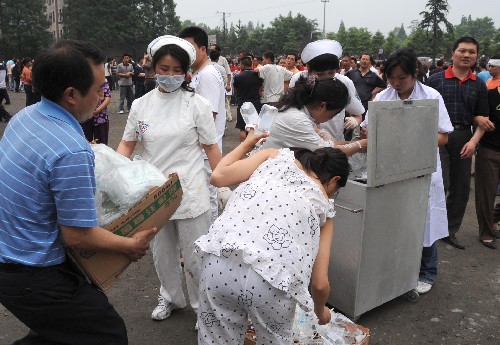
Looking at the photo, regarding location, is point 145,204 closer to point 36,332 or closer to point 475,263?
point 36,332

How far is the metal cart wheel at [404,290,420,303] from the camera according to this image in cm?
338

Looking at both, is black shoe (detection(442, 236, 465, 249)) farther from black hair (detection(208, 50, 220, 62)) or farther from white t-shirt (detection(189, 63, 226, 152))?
black hair (detection(208, 50, 220, 62))

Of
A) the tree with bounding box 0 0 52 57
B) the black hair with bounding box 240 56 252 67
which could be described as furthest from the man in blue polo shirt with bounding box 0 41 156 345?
the tree with bounding box 0 0 52 57

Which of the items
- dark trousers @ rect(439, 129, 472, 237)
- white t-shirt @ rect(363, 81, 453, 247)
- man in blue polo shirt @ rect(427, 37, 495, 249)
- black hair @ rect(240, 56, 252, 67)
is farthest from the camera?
black hair @ rect(240, 56, 252, 67)

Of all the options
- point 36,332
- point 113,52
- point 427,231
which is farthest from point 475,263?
point 113,52

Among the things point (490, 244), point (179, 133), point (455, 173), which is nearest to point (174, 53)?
point (179, 133)

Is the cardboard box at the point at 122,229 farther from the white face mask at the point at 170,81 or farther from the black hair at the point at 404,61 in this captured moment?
the black hair at the point at 404,61

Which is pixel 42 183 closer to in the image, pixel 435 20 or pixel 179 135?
pixel 179 135

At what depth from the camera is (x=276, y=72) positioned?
8.83m

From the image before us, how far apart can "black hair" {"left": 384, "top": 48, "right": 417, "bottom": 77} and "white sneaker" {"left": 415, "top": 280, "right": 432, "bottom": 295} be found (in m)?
1.58

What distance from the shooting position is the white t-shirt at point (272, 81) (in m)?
8.79

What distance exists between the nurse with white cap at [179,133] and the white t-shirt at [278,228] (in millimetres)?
1022

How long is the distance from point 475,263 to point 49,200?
3.80m

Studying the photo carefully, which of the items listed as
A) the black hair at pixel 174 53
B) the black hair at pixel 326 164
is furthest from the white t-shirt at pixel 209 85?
the black hair at pixel 326 164
